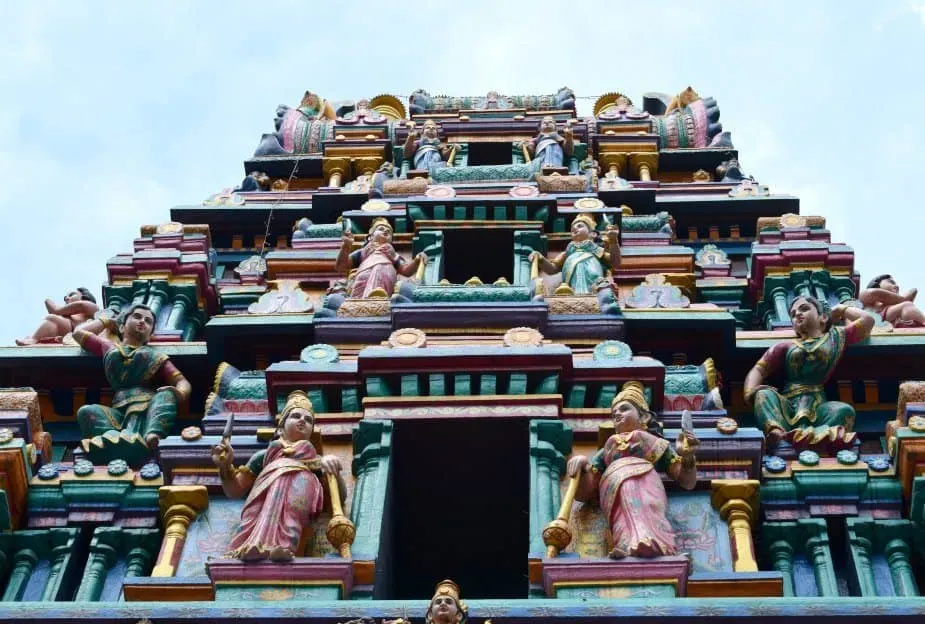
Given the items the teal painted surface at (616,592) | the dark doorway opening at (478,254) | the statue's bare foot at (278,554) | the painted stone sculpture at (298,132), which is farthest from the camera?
the painted stone sculpture at (298,132)

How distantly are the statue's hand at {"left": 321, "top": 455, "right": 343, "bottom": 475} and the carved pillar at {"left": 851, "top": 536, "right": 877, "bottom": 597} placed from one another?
18.0ft

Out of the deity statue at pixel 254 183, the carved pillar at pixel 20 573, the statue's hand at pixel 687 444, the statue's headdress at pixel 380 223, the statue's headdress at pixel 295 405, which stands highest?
the deity statue at pixel 254 183

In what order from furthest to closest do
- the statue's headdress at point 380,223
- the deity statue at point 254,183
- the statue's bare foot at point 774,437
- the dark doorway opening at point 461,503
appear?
the deity statue at point 254,183, the statue's headdress at point 380,223, the statue's bare foot at point 774,437, the dark doorway opening at point 461,503

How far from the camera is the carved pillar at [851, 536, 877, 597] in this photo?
19.4 m

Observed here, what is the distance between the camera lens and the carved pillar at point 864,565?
19.4 m

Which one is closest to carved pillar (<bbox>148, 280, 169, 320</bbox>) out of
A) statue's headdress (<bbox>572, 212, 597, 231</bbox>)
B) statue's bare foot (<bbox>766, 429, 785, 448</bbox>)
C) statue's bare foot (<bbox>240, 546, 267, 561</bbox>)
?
statue's headdress (<bbox>572, 212, 597, 231</bbox>)

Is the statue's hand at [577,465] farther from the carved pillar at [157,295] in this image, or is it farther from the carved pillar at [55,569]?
the carved pillar at [157,295]

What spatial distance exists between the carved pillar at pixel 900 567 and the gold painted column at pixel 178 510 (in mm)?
7275

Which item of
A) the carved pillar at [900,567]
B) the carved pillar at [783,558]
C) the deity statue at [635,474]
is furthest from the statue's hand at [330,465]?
the carved pillar at [900,567]

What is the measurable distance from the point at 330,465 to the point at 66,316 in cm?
989

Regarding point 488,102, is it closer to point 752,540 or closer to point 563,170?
point 563,170

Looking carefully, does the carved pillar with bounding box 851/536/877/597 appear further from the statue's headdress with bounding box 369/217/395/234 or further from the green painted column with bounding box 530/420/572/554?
the statue's headdress with bounding box 369/217/395/234

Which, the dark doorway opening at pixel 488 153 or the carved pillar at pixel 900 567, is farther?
the dark doorway opening at pixel 488 153

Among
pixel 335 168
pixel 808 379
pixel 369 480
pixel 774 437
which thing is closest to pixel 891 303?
pixel 808 379
